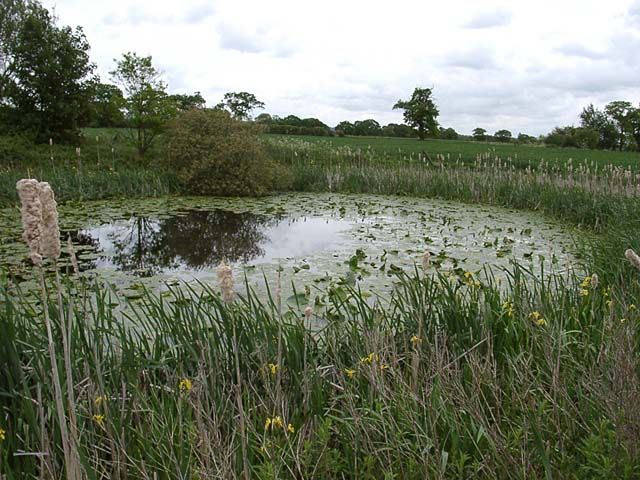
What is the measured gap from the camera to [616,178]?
40.3 ft

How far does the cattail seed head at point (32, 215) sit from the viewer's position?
3.87 feet

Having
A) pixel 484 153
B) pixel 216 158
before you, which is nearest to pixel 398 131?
pixel 484 153

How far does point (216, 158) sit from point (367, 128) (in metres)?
53.5

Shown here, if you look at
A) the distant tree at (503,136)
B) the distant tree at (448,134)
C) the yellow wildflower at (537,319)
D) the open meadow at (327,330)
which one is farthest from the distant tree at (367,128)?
the yellow wildflower at (537,319)

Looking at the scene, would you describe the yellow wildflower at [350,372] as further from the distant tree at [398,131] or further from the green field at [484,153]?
the distant tree at [398,131]

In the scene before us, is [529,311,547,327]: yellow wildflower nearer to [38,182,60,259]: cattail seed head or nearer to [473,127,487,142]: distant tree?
[38,182,60,259]: cattail seed head

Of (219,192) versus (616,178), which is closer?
(616,178)

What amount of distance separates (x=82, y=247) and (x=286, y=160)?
12.3 meters

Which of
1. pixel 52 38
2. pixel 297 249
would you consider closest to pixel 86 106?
pixel 52 38

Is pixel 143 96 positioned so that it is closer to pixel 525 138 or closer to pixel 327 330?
pixel 327 330

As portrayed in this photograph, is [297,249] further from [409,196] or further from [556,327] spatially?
[409,196]

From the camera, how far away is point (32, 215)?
46.5 inches

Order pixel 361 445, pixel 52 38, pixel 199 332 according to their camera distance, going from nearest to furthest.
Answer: pixel 361 445, pixel 199 332, pixel 52 38

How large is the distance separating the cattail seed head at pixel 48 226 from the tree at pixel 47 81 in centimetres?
1988
